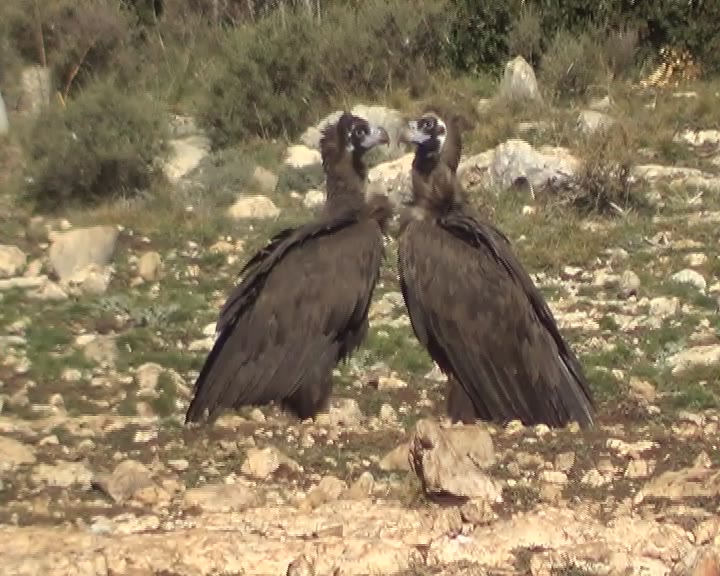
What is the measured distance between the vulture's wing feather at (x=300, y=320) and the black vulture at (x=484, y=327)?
0.34 meters

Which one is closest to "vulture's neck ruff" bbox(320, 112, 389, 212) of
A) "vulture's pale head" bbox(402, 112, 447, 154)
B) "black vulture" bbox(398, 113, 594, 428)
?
"vulture's pale head" bbox(402, 112, 447, 154)

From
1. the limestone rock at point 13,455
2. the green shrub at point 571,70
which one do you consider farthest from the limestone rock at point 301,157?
the limestone rock at point 13,455

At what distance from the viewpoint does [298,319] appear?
7.78 meters

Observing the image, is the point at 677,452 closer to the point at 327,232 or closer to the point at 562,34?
the point at 327,232

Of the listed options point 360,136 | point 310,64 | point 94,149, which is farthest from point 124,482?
point 310,64

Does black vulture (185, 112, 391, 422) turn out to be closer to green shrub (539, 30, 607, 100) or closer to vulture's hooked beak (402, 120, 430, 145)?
vulture's hooked beak (402, 120, 430, 145)

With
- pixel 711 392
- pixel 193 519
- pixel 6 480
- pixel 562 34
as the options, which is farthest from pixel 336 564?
pixel 562 34

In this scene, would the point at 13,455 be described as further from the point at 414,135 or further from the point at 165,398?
the point at 414,135

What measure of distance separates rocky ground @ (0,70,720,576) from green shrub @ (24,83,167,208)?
2.38 ft

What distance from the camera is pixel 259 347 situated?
7746 mm

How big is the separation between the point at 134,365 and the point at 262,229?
13.2ft

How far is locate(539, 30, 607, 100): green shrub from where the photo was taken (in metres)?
16.2

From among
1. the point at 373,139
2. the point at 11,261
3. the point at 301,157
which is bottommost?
the point at 301,157

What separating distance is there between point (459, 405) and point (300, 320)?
3.23 feet
